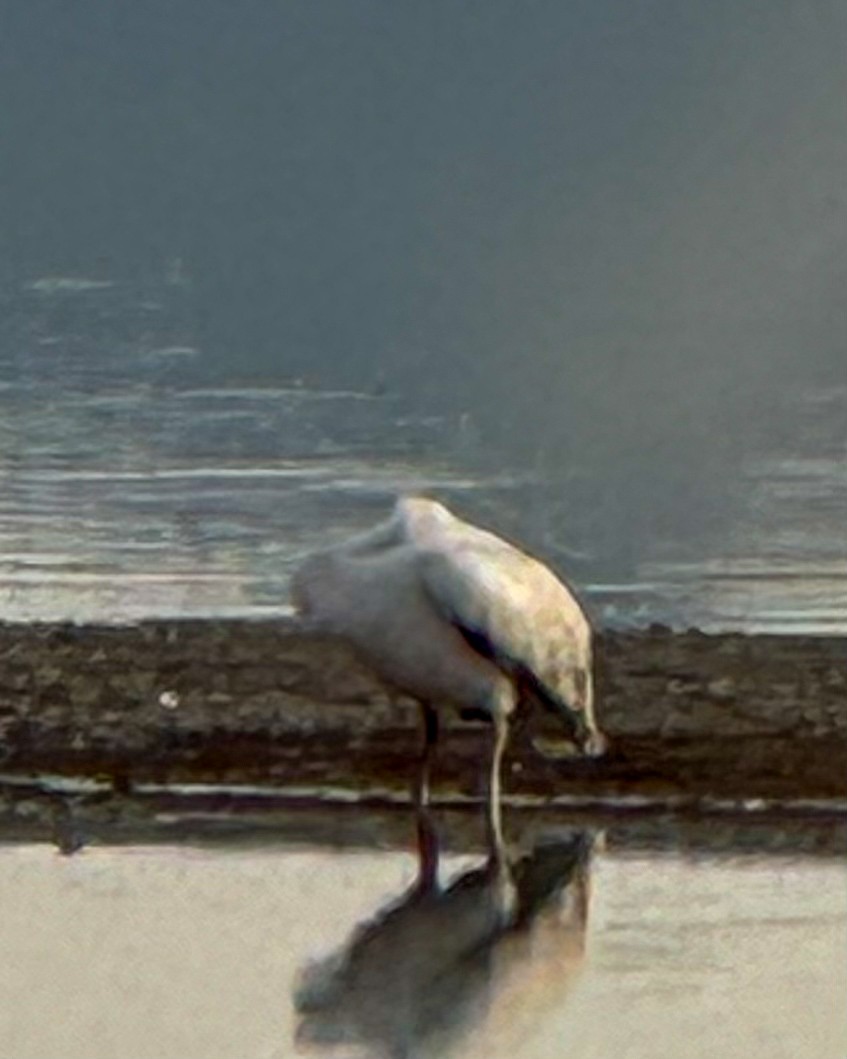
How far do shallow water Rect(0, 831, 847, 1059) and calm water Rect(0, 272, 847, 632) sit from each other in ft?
16.9

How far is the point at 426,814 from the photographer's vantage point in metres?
15.1

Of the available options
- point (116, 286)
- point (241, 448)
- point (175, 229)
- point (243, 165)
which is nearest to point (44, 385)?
point (241, 448)

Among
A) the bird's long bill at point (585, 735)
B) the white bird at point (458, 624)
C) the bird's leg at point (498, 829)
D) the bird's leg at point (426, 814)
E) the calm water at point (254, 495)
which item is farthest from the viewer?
the calm water at point (254, 495)

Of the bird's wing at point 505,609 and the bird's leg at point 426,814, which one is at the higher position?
the bird's wing at point 505,609

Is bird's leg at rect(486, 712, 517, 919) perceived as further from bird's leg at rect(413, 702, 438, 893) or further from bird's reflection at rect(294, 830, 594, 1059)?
bird's leg at rect(413, 702, 438, 893)

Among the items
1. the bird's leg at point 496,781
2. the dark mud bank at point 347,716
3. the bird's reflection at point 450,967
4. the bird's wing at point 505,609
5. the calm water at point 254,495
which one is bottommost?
the calm water at point 254,495

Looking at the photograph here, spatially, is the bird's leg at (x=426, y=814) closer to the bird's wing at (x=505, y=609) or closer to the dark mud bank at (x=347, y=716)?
the dark mud bank at (x=347, y=716)

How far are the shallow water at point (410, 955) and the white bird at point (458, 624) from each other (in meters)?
0.64

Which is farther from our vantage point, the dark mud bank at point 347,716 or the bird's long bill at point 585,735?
the dark mud bank at point 347,716

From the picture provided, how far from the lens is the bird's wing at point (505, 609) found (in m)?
15.1

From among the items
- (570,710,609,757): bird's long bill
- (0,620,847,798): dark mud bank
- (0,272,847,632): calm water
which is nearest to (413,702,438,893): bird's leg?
(0,620,847,798): dark mud bank

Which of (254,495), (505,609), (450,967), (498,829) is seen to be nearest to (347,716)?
(505,609)

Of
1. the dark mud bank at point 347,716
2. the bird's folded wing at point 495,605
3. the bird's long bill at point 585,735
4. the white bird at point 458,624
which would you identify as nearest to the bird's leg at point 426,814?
the white bird at point 458,624

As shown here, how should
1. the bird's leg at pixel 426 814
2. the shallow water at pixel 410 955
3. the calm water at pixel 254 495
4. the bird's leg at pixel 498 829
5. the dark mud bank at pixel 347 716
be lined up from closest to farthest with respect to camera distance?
the shallow water at pixel 410 955 < the bird's leg at pixel 498 829 < the bird's leg at pixel 426 814 < the dark mud bank at pixel 347 716 < the calm water at pixel 254 495
